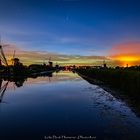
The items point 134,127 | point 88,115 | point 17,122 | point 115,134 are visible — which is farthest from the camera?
point 88,115

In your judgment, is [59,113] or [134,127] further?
[59,113]

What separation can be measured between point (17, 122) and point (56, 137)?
3.73m

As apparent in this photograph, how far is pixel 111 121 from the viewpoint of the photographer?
1406cm

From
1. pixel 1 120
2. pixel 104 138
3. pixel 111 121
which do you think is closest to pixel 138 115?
pixel 111 121

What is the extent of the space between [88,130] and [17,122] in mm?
3909

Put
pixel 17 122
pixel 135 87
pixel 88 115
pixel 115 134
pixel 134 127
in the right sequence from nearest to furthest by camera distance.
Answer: pixel 115 134, pixel 134 127, pixel 17 122, pixel 88 115, pixel 135 87

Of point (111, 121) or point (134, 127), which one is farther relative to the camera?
point (111, 121)

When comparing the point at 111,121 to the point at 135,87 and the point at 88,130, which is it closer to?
the point at 88,130

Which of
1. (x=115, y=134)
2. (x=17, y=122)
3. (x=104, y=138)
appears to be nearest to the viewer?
(x=104, y=138)

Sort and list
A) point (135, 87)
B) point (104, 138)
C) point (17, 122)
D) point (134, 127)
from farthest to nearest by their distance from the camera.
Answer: point (135, 87) → point (17, 122) → point (134, 127) → point (104, 138)

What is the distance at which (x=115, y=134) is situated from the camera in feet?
36.7

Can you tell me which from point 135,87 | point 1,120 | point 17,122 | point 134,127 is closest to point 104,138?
point 134,127

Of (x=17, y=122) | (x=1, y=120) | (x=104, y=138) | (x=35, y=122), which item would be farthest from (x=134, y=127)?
(x=1, y=120)

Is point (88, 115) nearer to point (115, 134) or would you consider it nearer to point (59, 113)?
point (59, 113)
